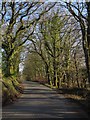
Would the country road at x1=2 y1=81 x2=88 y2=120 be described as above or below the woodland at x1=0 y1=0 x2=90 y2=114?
below

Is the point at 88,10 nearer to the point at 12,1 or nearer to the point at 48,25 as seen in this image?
the point at 12,1

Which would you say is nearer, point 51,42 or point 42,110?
point 42,110

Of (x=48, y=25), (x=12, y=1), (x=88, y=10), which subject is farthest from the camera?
(x=48, y=25)

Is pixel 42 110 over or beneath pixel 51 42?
beneath

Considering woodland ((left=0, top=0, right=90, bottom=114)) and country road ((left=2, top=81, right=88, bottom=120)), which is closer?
country road ((left=2, top=81, right=88, bottom=120))

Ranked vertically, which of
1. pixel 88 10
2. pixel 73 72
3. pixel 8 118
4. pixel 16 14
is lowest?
pixel 8 118

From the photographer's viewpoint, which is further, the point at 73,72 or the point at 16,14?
the point at 73,72

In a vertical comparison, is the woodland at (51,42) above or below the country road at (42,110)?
above

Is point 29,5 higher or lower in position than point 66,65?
higher

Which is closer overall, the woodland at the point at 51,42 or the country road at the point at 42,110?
the country road at the point at 42,110

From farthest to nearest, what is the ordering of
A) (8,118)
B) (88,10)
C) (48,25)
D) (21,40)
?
(48,25), (21,40), (88,10), (8,118)

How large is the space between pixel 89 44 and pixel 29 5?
13114mm

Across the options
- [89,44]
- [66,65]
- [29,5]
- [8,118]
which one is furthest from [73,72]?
[8,118]

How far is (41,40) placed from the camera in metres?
58.2
